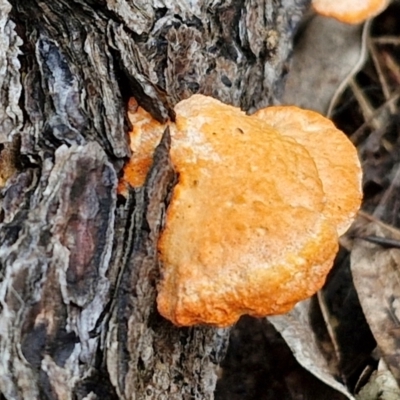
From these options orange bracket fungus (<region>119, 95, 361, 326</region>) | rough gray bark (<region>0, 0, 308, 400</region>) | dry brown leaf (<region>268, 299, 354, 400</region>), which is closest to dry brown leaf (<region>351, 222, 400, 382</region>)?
dry brown leaf (<region>268, 299, 354, 400</region>)

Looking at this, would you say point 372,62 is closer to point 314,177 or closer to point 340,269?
point 340,269

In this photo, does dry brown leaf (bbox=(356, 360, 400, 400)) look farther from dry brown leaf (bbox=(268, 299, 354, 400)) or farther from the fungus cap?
the fungus cap

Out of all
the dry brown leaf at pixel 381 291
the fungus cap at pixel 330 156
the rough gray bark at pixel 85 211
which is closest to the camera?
the rough gray bark at pixel 85 211

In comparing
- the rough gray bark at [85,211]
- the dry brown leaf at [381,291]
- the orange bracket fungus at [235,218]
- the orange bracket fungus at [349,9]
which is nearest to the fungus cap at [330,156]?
the orange bracket fungus at [235,218]

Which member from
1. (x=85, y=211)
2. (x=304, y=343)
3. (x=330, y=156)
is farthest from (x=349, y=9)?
(x=85, y=211)

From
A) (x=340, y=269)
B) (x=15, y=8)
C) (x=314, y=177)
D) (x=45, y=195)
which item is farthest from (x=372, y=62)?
(x=45, y=195)

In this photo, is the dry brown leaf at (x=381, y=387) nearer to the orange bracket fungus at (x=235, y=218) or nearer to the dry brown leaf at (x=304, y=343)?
the dry brown leaf at (x=304, y=343)
